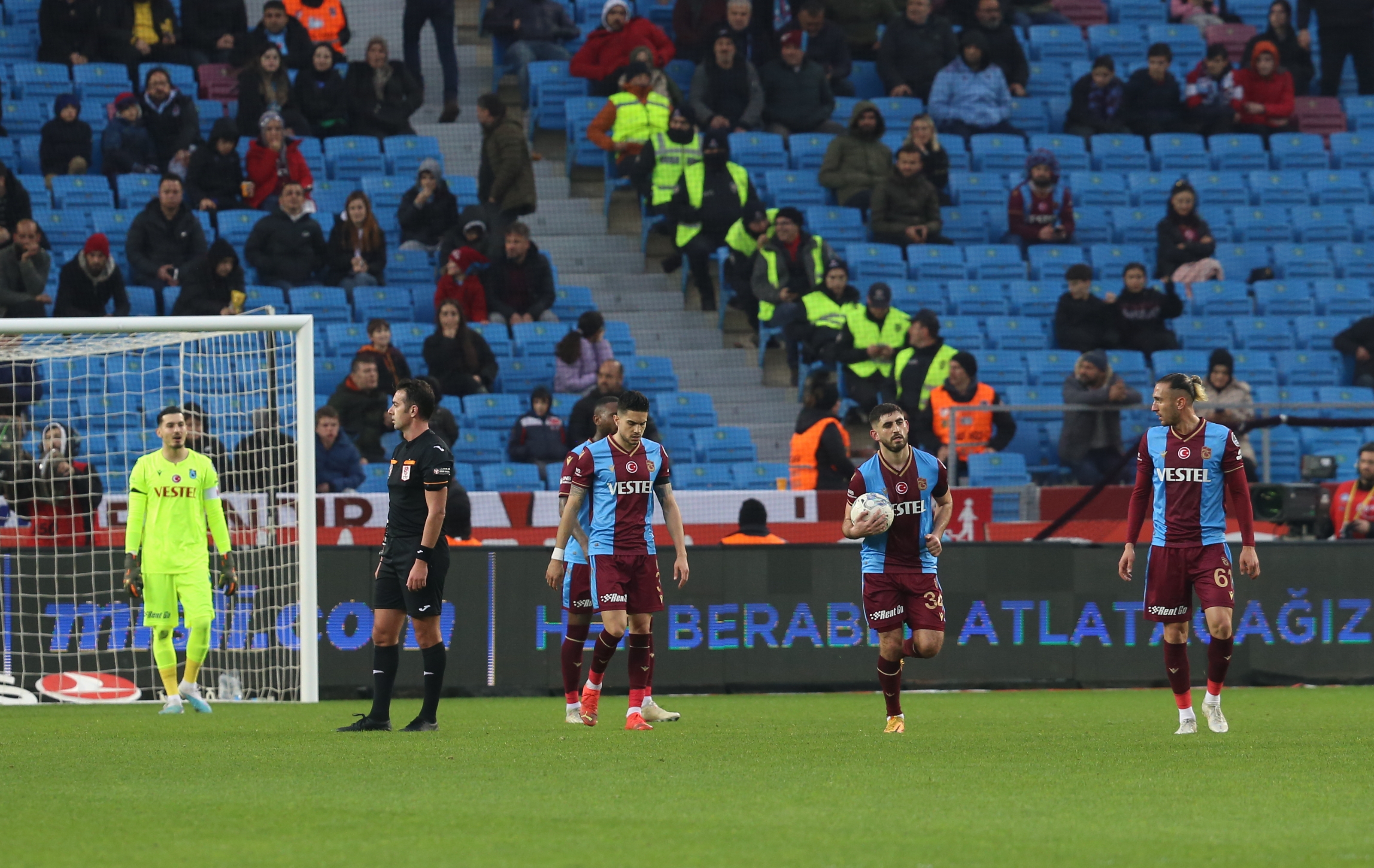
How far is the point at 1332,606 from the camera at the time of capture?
51.9ft

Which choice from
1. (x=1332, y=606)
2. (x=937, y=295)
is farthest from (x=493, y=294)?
(x=1332, y=606)

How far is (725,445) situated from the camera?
18828mm

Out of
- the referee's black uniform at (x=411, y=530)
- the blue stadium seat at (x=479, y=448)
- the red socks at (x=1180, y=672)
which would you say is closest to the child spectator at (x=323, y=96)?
the blue stadium seat at (x=479, y=448)

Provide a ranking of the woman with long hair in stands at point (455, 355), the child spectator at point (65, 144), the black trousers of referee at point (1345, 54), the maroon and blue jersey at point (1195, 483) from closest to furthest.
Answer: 1. the maroon and blue jersey at point (1195, 483)
2. the woman with long hair in stands at point (455, 355)
3. the child spectator at point (65, 144)
4. the black trousers of referee at point (1345, 54)

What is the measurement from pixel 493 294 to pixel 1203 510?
1040 cm

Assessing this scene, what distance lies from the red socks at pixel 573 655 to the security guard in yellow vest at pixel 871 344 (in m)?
6.86

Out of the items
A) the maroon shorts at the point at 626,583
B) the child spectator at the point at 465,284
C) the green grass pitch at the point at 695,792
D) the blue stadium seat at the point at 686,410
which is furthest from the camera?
the child spectator at the point at 465,284

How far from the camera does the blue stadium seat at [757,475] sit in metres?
17.9

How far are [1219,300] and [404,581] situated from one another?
1389cm

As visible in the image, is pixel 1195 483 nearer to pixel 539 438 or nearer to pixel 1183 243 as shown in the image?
pixel 539 438

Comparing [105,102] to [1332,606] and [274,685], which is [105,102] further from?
[1332,606]

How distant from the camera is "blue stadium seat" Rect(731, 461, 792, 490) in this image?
1789 centimetres

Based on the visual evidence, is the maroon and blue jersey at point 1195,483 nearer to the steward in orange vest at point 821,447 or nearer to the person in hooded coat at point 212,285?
the steward in orange vest at point 821,447

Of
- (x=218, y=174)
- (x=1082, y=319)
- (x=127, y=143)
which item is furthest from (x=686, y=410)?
(x=127, y=143)
